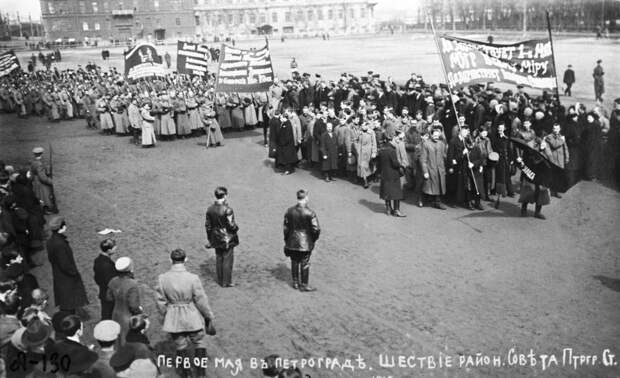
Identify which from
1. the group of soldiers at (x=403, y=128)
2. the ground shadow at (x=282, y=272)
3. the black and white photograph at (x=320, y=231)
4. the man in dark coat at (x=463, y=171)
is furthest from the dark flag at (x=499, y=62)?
the ground shadow at (x=282, y=272)

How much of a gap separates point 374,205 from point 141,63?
495 inches

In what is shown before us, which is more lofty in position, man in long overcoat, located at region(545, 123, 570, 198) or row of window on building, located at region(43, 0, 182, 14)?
row of window on building, located at region(43, 0, 182, 14)

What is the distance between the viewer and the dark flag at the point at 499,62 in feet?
35.6

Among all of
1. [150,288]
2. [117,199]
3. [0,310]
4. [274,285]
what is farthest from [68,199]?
[0,310]

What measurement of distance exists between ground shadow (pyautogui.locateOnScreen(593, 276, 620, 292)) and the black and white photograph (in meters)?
0.06

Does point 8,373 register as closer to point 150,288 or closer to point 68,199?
point 150,288

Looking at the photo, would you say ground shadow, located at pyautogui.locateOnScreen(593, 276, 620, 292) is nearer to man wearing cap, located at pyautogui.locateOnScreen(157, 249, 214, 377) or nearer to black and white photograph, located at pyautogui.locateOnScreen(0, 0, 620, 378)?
black and white photograph, located at pyautogui.locateOnScreen(0, 0, 620, 378)

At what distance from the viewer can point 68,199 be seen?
45.0 feet

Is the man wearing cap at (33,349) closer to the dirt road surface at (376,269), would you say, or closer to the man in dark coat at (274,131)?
the dirt road surface at (376,269)

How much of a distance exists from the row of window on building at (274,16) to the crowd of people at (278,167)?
3339 inches

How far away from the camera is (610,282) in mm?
8234

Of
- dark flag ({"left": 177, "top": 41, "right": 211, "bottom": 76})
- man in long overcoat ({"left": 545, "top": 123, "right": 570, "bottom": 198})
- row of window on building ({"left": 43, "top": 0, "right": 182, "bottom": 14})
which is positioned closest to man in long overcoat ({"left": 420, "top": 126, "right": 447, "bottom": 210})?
man in long overcoat ({"left": 545, "top": 123, "right": 570, "bottom": 198})

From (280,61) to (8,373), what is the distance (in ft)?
147

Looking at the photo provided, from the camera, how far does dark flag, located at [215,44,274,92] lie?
16.6m
